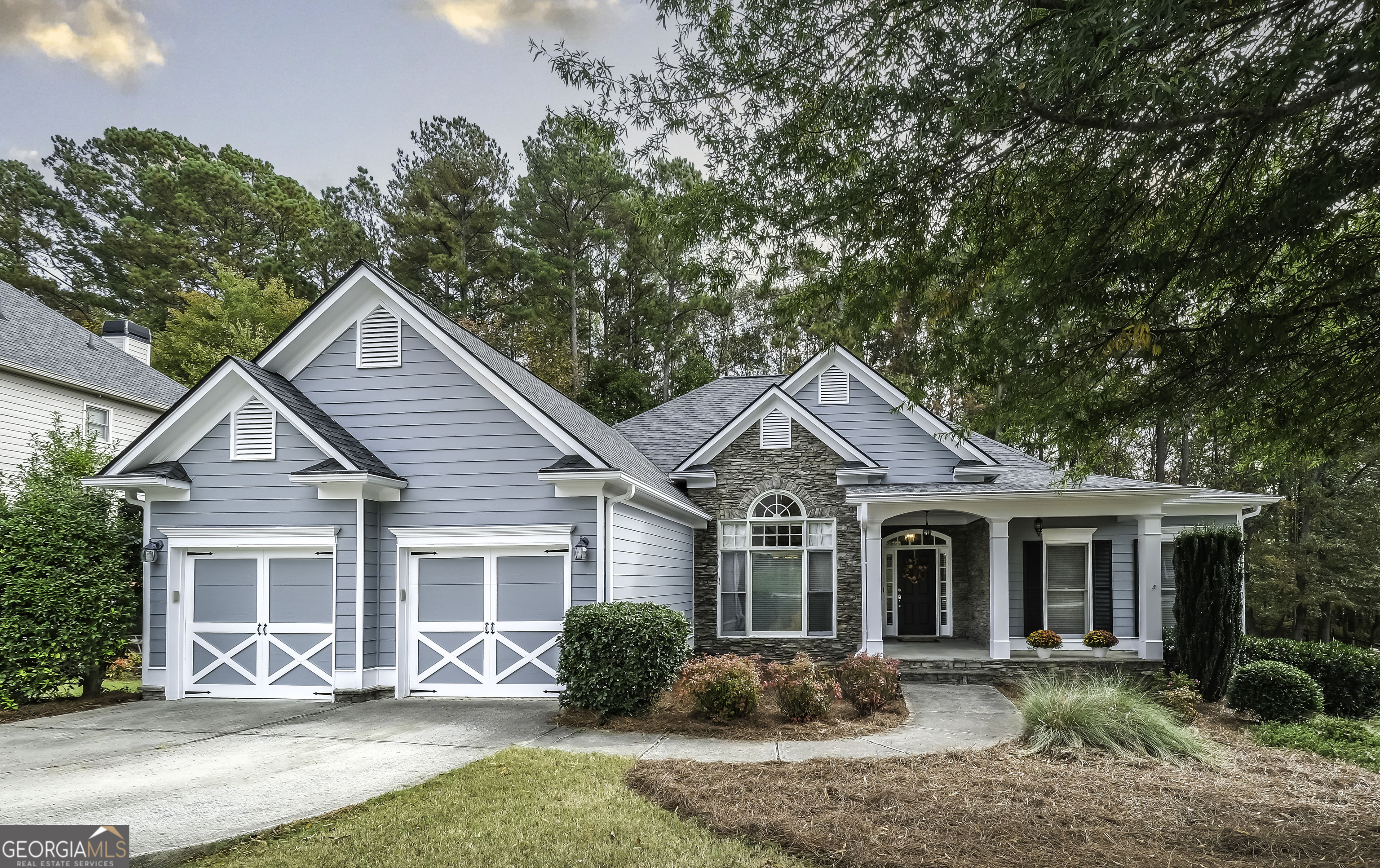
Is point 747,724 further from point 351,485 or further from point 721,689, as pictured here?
point 351,485

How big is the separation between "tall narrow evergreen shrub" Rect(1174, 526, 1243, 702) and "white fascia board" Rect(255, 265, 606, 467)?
8.23m

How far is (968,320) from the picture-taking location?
20.9 feet

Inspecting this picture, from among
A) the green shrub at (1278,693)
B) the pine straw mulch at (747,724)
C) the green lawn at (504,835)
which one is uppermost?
the green lawn at (504,835)

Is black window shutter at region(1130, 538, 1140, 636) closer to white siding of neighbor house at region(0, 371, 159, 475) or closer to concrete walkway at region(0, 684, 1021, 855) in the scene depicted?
concrete walkway at region(0, 684, 1021, 855)

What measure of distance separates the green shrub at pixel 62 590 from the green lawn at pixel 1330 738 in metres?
14.0

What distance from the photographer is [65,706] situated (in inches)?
409

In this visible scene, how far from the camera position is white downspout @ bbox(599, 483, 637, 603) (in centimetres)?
1038

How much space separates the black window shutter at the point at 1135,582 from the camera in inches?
537

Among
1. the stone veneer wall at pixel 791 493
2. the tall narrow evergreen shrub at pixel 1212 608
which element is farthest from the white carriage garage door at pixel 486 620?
the tall narrow evergreen shrub at pixel 1212 608

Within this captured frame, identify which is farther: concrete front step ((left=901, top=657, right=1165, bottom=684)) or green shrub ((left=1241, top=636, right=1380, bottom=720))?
concrete front step ((left=901, top=657, right=1165, bottom=684))

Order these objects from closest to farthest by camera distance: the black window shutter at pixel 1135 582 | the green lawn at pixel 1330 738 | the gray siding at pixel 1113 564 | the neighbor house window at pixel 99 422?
the green lawn at pixel 1330 738 → the black window shutter at pixel 1135 582 → the gray siding at pixel 1113 564 → the neighbor house window at pixel 99 422

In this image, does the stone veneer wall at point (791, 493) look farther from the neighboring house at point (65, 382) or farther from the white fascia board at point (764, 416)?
the neighboring house at point (65, 382)

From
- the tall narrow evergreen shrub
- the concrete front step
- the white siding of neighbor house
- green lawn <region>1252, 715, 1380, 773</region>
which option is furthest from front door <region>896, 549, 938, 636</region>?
the white siding of neighbor house

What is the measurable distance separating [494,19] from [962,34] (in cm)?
1027
